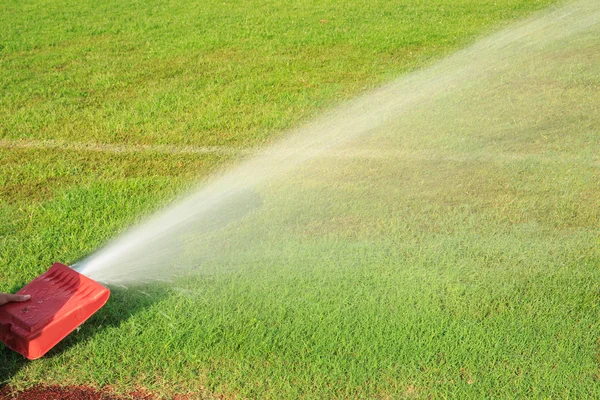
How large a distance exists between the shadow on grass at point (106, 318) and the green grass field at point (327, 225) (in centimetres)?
1

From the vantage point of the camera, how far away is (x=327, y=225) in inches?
171

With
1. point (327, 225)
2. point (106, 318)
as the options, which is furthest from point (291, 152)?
point (106, 318)

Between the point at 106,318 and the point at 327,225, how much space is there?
5.07 ft

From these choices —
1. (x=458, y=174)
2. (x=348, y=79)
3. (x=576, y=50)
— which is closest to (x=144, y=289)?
(x=458, y=174)

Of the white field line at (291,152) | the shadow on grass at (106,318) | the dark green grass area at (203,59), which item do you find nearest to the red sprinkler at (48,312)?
the shadow on grass at (106,318)

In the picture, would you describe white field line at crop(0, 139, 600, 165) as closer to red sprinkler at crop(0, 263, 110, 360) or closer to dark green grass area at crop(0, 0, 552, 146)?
dark green grass area at crop(0, 0, 552, 146)

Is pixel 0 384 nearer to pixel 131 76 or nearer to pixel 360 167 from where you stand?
pixel 360 167

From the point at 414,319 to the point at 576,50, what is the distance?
6356mm

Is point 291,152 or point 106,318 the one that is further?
point 291,152

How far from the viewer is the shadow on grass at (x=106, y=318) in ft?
10.2

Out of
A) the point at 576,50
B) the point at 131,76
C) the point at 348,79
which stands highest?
the point at 131,76

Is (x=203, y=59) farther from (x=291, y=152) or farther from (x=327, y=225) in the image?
(x=327, y=225)

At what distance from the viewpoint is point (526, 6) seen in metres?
11.4

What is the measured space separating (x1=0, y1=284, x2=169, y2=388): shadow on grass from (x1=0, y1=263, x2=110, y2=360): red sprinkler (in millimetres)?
88
